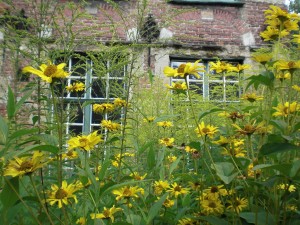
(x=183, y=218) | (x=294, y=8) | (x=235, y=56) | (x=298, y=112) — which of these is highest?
(x=294, y=8)

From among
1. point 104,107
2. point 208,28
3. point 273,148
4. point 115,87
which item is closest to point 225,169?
point 273,148

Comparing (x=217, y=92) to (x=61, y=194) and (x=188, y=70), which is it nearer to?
(x=188, y=70)

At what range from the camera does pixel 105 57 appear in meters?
2.04

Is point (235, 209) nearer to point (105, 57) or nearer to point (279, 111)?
point (279, 111)

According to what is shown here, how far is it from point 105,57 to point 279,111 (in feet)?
2.81

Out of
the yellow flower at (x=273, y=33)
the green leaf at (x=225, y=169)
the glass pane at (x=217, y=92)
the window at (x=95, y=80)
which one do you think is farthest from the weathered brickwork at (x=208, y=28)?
the green leaf at (x=225, y=169)

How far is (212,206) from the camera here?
1.49 metres

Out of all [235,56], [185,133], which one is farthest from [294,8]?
[185,133]

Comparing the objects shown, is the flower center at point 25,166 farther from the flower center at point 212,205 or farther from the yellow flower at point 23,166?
the flower center at point 212,205

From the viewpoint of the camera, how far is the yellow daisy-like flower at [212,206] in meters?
1.47

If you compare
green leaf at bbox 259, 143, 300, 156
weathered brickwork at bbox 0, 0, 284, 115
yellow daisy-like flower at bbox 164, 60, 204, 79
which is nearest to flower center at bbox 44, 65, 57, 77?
yellow daisy-like flower at bbox 164, 60, 204, 79

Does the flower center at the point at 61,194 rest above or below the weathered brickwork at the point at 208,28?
below

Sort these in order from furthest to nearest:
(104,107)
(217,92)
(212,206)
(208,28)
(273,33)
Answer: (208,28), (217,92), (104,107), (273,33), (212,206)

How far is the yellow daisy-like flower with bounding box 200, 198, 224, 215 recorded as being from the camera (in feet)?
4.84
